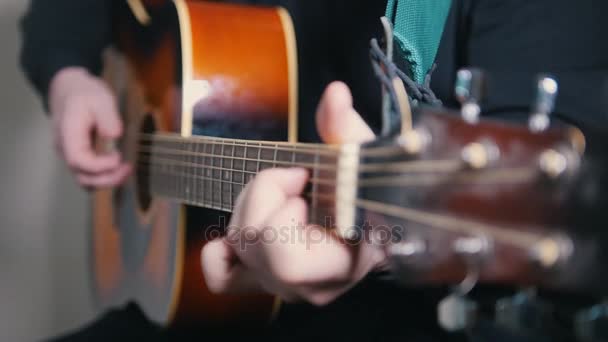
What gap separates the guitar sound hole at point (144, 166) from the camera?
93 cm

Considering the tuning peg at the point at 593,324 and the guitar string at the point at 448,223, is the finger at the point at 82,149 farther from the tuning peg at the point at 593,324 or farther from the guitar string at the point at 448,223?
the tuning peg at the point at 593,324

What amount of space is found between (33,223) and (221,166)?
0.94 m

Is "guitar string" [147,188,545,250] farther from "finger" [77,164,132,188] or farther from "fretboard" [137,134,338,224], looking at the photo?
"finger" [77,164,132,188]

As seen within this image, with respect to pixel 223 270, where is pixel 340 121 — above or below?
above

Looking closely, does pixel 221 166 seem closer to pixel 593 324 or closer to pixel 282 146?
pixel 282 146

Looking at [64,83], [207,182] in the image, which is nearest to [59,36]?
[64,83]

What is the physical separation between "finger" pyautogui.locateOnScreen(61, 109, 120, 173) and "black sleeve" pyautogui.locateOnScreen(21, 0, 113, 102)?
13 cm

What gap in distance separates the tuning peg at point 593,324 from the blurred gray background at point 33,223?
1311 millimetres

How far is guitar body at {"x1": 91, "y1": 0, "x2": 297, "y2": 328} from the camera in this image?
31.0 inches

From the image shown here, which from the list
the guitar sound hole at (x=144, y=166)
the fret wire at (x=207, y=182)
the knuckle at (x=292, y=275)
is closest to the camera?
the knuckle at (x=292, y=275)

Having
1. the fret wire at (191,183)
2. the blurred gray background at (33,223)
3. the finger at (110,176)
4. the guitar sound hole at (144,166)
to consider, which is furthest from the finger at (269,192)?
the blurred gray background at (33,223)

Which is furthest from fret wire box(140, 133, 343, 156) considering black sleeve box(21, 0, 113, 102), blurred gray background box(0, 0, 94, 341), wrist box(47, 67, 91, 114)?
blurred gray background box(0, 0, 94, 341)

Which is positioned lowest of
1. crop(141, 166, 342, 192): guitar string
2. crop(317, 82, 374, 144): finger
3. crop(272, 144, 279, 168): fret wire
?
crop(141, 166, 342, 192): guitar string

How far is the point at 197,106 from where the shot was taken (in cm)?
79
